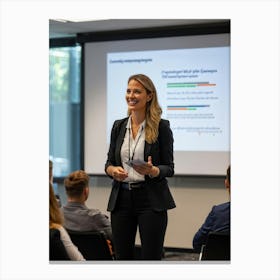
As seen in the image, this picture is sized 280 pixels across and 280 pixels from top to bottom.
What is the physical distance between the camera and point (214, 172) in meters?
5.68

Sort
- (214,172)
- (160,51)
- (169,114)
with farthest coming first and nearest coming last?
(214,172), (160,51), (169,114)

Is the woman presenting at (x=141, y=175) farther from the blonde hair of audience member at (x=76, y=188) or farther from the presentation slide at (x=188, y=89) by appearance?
the presentation slide at (x=188, y=89)

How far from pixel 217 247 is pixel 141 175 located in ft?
1.83

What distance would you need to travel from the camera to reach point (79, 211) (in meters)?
3.45

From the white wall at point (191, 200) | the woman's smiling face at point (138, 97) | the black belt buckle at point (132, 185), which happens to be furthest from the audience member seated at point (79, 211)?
the white wall at point (191, 200)

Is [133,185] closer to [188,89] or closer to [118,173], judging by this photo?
[118,173]

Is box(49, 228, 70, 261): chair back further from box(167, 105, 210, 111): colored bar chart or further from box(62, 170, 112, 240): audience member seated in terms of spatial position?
box(167, 105, 210, 111): colored bar chart

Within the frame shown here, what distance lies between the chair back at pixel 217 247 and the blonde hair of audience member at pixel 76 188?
0.75 meters

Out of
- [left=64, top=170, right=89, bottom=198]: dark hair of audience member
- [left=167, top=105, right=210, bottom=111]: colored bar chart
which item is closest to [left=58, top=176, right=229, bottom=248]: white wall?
[left=167, top=105, right=210, bottom=111]: colored bar chart

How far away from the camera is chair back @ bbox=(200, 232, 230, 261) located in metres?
3.17
